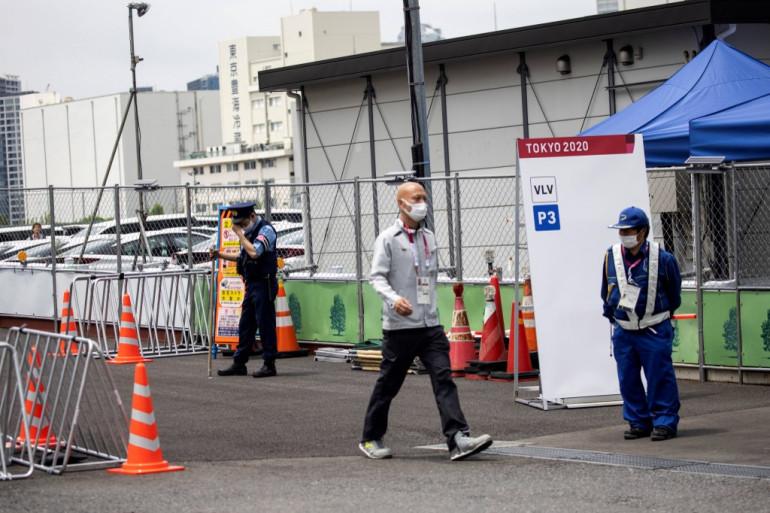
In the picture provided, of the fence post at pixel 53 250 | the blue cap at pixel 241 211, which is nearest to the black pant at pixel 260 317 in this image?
the blue cap at pixel 241 211

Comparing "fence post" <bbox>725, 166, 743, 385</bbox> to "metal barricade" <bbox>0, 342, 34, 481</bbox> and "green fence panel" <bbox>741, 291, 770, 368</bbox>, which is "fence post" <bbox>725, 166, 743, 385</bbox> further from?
"metal barricade" <bbox>0, 342, 34, 481</bbox>

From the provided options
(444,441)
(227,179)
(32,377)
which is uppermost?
(227,179)

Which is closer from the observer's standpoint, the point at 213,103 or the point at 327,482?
the point at 327,482

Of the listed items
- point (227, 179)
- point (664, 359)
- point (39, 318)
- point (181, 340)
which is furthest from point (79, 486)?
point (227, 179)

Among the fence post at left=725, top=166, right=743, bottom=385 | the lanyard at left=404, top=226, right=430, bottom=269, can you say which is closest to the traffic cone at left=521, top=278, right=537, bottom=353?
the fence post at left=725, top=166, right=743, bottom=385

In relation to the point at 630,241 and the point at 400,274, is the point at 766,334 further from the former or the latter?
the point at 400,274

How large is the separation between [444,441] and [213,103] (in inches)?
6957

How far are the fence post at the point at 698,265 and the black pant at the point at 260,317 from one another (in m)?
4.71

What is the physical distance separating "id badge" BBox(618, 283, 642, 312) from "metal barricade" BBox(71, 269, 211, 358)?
9.41 m

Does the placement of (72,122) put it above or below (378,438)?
above

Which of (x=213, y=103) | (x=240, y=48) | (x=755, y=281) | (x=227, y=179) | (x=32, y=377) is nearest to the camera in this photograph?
(x=32, y=377)

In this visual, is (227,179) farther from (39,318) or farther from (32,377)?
(32,377)

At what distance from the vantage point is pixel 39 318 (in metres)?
22.6

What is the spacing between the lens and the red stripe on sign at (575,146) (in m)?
12.3
